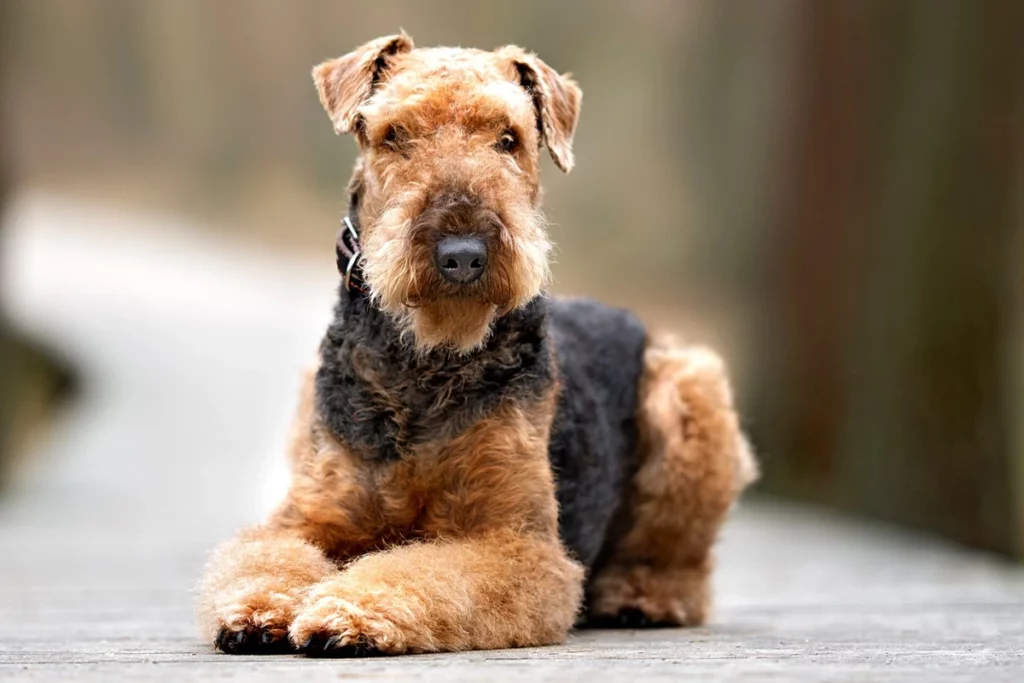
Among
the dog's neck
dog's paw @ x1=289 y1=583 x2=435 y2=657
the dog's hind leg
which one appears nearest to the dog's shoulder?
the dog's hind leg

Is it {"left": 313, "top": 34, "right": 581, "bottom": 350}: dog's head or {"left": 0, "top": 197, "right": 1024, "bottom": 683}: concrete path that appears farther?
{"left": 313, "top": 34, "right": 581, "bottom": 350}: dog's head

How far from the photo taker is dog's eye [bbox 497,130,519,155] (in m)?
3.40

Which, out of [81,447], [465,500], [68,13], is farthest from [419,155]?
[68,13]

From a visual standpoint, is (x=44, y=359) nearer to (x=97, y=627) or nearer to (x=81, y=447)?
(x=81, y=447)

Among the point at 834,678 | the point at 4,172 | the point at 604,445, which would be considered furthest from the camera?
the point at 4,172

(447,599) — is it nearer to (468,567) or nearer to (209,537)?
(468,567)

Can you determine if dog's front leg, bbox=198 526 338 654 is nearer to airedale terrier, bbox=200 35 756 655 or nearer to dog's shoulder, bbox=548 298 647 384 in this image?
airedale terrier, bbox=200 35 756 655

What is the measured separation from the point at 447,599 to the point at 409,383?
2.11 feet

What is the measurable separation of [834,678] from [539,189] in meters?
1.66

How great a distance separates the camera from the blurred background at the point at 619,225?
6574 millimetres

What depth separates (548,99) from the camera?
3.78 metres

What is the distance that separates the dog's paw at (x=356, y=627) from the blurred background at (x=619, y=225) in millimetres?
3924

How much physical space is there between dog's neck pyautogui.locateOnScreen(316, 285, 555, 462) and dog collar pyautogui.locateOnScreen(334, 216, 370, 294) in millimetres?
39

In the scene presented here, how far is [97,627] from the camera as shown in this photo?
366cm
